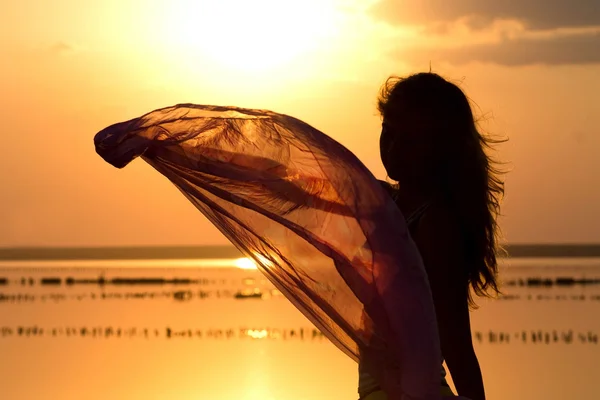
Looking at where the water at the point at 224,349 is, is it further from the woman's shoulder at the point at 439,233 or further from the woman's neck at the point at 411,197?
the woman's shoulder at the point at 439,233

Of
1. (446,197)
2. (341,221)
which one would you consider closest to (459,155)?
(446,197)

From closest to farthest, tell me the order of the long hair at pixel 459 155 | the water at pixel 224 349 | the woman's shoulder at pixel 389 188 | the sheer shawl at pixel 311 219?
the sheer shawl at pixel 311 219 < the long hair at pixel 459 155 < the woman's shoulder at pixel 389 188 < the water at pixel 224 349

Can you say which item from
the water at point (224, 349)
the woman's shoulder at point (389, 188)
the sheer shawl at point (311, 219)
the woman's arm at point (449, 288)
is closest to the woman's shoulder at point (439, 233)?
the woman's arm at point (449, 288)

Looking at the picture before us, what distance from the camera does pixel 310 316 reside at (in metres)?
3.43

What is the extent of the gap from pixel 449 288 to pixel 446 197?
28 cm

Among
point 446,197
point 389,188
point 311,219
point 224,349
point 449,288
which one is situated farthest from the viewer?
point 224,349

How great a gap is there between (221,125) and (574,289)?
2597 centimetres

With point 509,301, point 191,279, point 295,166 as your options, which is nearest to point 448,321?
point 295,166

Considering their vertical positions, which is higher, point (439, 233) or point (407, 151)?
point (407, 151)

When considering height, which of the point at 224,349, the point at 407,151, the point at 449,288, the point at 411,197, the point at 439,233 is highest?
the point at 407,151

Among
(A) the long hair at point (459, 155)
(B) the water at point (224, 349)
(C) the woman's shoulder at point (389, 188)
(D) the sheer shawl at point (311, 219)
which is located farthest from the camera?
(B) the water at point (224, 349)

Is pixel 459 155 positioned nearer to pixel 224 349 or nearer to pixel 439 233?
pixel 439 233

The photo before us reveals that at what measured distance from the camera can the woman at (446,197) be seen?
3020 millimetres

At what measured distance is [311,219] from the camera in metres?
3.29
